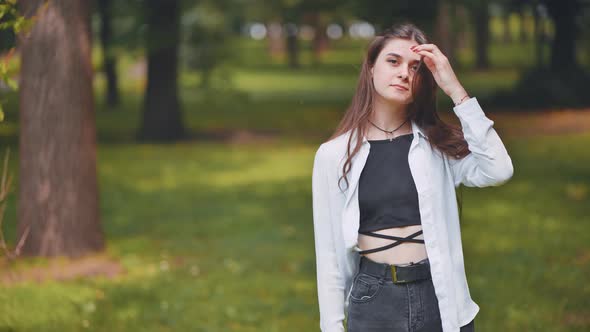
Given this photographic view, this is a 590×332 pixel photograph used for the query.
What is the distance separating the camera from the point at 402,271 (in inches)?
117

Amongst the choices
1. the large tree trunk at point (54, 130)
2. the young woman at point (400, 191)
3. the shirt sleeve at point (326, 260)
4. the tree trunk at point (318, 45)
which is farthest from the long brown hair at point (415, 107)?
the tree trunk at point (318, 45)

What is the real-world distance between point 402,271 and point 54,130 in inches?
214

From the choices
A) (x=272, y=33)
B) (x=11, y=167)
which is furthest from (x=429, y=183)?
(x=272, y=33)

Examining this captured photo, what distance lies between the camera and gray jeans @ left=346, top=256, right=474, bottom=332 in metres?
2.95

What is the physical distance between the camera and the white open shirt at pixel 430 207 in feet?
9.76

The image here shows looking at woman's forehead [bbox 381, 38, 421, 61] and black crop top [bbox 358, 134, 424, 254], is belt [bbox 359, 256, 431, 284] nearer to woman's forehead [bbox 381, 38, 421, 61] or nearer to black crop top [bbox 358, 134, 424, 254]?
black crop top [bbox 358, 134, 424, 254]

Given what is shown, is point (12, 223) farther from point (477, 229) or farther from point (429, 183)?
point (429, 183)

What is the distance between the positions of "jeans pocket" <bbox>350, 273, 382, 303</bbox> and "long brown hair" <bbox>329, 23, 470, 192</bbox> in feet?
1.21

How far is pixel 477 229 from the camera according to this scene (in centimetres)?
926

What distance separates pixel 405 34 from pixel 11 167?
39.9 feet

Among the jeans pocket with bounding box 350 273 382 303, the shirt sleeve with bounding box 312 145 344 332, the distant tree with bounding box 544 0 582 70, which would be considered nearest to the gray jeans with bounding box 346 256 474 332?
the jeans pocket with bounding box 350 273 382 303

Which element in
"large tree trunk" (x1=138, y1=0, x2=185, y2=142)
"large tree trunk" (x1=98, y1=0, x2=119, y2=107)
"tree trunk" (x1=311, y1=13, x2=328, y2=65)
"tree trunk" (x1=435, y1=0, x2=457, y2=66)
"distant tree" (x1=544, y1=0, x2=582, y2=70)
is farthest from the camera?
"tree trunk" (x1=311, y1=13, x2=328, y2=65)

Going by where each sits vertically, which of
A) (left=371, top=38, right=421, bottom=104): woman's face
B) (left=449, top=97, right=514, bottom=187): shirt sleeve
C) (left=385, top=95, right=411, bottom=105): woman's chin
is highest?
(left=371, top=38, right=421, bottom=104): woman's face

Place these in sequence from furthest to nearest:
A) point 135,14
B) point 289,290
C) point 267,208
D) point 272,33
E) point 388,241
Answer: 1. point 272,33
2. point 135,14
3. point 267,208
4. point 289,290
5. point 388,241
